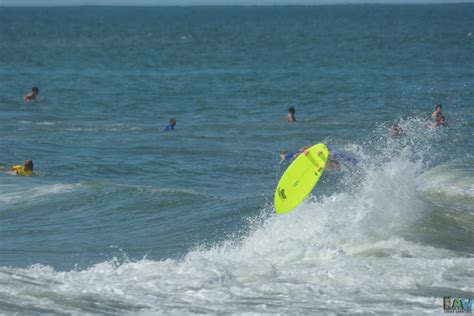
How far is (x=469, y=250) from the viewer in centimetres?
1132

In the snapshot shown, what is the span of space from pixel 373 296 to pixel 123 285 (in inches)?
92.8

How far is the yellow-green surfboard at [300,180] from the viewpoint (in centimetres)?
1180

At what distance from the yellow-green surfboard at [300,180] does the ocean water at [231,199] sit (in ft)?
0.64

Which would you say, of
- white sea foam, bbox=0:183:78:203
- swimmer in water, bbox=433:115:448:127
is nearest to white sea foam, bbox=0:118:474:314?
white sea foam, bbox=0:183:78:203

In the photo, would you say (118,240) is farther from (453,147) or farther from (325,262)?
(453,147)

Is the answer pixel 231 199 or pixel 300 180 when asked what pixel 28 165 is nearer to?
pixel 231 199

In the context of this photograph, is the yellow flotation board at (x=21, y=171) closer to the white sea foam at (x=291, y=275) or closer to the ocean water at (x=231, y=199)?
the ocean water at (x=231, y=199)

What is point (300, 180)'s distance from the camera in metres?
12.0

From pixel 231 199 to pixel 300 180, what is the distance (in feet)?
11.5

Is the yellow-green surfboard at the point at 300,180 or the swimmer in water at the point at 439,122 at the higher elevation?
the swimmer in water at the point at 439,122

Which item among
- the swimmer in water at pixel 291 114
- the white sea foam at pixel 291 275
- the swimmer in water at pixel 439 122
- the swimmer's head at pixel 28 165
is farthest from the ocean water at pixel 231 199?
the swimmer in water at pixel 291 114

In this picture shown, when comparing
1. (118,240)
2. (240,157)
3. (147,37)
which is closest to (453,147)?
(240,157)

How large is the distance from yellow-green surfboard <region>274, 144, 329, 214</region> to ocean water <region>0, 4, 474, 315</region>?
0.64 feet

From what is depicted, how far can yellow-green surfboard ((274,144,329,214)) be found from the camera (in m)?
11.8
